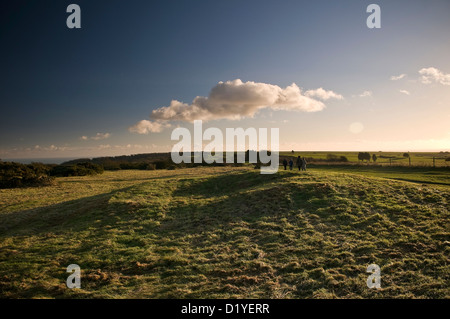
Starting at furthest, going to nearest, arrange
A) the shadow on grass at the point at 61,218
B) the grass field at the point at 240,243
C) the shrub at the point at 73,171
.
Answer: the shrub at the point at 73,171
the shadow on grass at the point at 61,218
the grass field at the point at 240,243

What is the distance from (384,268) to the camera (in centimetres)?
854

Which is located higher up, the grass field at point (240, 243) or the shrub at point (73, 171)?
the shrub at point (73, 171)

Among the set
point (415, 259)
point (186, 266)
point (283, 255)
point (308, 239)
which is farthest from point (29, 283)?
point (415, 259)

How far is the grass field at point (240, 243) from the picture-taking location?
786 cm

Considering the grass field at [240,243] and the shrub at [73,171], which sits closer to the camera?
the grass field at [240,243]

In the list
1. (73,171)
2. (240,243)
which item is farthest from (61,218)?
(73,171)

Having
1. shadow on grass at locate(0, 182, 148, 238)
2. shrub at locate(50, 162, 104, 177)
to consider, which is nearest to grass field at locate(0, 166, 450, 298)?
shadow on grass at locate(0, 182, 148, 238)

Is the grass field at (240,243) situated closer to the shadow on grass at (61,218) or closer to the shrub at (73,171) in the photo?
the shadow on grass at (61,218)

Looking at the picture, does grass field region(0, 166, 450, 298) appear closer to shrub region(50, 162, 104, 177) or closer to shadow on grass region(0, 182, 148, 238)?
shadow on grass region(0, 182, 148, 238)

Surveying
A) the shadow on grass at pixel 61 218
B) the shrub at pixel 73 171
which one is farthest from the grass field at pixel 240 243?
the shrub at pixel 73 171

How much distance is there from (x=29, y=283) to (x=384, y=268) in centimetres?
1315

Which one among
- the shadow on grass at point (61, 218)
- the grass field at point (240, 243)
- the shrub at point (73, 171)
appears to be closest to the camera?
the grass field at point (240, 243)

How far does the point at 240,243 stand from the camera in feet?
37.6

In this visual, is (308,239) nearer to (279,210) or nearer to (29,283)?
(279,210)
